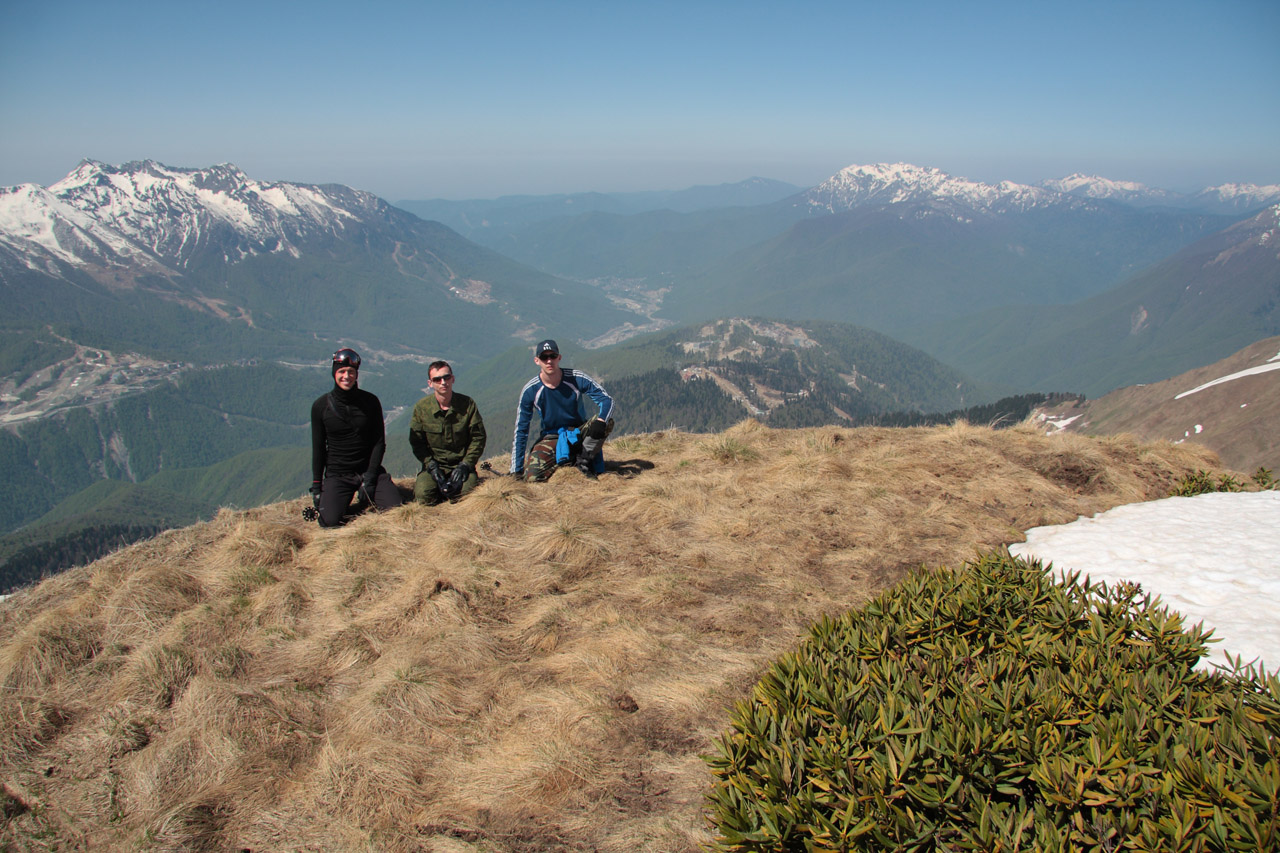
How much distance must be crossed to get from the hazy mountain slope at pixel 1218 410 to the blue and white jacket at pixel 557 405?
240 feet

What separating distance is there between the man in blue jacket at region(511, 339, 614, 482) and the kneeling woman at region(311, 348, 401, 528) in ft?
8.07

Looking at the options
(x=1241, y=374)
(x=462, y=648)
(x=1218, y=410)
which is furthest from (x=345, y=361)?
(x=1241, y=374)

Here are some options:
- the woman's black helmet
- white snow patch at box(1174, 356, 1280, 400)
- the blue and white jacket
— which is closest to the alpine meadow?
the blue and white jacket

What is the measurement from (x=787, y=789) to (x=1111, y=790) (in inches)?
57.3

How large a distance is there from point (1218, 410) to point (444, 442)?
119 meters

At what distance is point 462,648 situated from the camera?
6.32 meters

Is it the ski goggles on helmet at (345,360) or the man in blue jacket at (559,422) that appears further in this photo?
the man in blue jacket at (559,422)

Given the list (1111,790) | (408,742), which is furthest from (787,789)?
(408,742)

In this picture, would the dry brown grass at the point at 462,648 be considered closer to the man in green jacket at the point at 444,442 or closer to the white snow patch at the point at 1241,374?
the man in green jacket at the point at 444,442

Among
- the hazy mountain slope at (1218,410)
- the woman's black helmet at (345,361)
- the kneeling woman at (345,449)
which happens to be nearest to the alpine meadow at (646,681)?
the kneeling woman at (345,449)

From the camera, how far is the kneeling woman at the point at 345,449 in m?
9.66

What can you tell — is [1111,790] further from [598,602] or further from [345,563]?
[345,563]

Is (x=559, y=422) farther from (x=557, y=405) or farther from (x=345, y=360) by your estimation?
(x=345, y=360)

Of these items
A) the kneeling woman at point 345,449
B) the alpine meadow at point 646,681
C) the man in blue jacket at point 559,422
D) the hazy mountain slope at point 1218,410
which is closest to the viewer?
the alpine meadow at point 646,681
